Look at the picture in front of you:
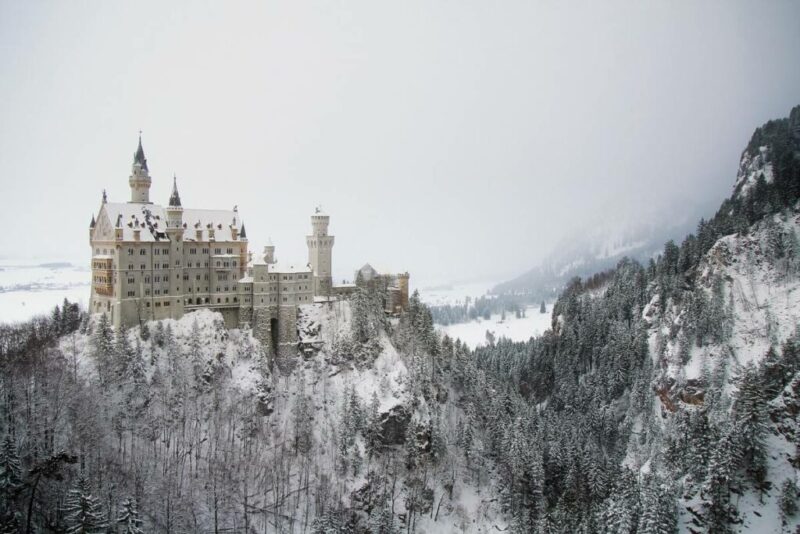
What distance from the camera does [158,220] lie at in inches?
3573

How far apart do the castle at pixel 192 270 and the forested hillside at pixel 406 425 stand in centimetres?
334

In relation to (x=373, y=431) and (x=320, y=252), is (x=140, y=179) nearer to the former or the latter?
(x=320, y=252)

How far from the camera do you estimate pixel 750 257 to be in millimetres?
115625

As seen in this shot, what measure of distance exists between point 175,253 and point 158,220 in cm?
616

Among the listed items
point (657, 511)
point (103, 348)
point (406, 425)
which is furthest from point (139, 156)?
point (657, 511)

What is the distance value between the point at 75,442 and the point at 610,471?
7963 centimetres

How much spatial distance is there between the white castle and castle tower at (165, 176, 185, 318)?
0.15 meters

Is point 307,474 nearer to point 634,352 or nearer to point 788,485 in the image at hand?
point 788,485

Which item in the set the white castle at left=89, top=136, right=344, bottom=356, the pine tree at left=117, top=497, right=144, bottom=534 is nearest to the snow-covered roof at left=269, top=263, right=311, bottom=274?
the white castle at left=89, top=136, right=344, bottom=356

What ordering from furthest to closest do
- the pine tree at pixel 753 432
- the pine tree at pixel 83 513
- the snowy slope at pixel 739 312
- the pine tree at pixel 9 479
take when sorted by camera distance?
1. the snowy slope at pixel 739 312
2. the pine tree at pixel 753 432
3. the pine tree at pixel 83 513
4. the pine tree at pixel 9 479

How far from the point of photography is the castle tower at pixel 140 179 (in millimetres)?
90812

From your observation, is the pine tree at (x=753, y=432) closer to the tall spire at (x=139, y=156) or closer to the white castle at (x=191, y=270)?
the white castle at (x=191, y=270)

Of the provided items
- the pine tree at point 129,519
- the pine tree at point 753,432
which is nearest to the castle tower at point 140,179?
the pine tree at point 129,519

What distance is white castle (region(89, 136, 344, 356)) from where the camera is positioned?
85.7m
